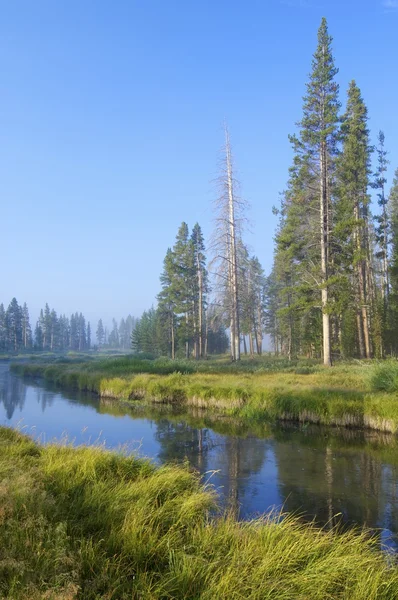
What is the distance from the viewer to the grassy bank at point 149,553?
3832 millimetres

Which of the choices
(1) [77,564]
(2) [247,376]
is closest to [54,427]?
(2) [247,376]

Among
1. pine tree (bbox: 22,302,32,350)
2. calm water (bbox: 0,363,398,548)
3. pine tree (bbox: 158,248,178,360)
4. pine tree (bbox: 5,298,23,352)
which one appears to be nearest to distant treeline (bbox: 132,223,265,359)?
pine tree (bbox: 158,248,178,360)

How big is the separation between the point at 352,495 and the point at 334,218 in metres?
23.3

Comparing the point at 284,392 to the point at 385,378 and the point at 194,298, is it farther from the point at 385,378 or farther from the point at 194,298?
the point at 194,298

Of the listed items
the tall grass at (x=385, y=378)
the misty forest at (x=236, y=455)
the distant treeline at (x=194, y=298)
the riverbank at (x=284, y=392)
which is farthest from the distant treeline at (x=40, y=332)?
the tall grass at (x=385, y=378)

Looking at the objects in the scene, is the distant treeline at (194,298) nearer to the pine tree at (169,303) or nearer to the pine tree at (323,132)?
the pine tree at (169,303)

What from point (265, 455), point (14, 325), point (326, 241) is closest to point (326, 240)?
point (326, 241)

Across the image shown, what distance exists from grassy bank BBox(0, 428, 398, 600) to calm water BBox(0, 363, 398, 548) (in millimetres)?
2166

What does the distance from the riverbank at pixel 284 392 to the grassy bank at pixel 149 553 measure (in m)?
9.97

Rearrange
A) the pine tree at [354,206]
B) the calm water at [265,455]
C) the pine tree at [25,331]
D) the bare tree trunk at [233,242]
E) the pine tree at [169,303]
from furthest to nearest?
1. the pine tree at [25,331]
2. the pine tree at [169,303]
3. the bare tree trunk at [233,242]
4. the pine tree at [354,206]
5. the calm water at [265,455]

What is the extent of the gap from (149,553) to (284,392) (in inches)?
529

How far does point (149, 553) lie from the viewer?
178 inches

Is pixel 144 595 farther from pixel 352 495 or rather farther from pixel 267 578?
pixel 352 495

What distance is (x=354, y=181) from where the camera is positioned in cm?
3161
